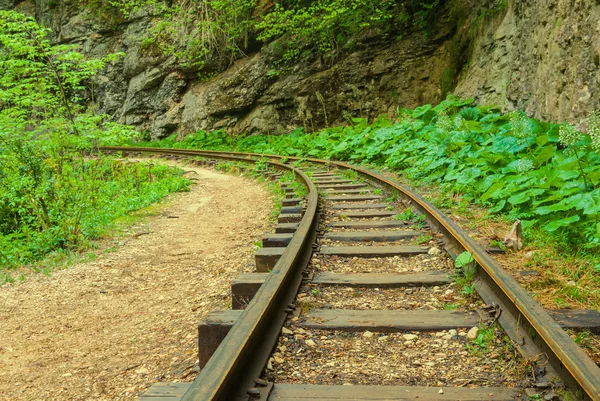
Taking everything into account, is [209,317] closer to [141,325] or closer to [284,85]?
[141,325]

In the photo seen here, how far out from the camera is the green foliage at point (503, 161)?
4.33 meters

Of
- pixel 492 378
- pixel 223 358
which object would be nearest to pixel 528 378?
pixel 492 378

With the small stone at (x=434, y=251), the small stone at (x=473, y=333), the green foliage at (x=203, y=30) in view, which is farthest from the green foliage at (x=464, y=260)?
the green foliage at (x=203, y=30)

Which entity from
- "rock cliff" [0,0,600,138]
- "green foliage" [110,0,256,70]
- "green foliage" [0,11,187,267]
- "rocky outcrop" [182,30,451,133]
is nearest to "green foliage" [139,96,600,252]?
"rock cliff" [0,0,600,138]

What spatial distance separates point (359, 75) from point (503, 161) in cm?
1276

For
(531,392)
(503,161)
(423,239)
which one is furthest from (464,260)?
(503,161)

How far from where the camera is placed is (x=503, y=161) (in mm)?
6551

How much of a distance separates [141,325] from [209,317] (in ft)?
4.98

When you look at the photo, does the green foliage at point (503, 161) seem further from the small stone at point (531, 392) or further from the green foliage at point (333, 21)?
the green foliage at point (333, 21)

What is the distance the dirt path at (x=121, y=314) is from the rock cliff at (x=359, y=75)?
5.62 m

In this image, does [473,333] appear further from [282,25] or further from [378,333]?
[282,25]

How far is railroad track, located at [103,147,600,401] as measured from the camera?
208cm

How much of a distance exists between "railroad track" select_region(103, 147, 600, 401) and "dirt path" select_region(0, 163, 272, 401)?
1.98ft

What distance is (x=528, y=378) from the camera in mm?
2170
